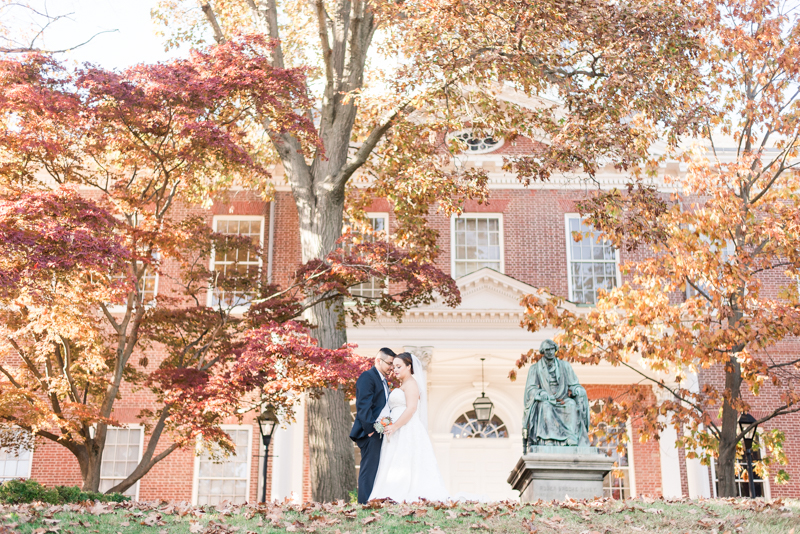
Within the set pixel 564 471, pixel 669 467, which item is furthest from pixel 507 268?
pixel 564 471

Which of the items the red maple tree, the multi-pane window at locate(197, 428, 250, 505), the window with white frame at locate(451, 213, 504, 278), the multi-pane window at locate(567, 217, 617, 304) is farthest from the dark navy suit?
the multi-pane window at locate(567, 217, 617, 304)

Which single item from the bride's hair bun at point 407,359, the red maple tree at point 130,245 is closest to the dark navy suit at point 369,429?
the bride's hair bun at point 407,359

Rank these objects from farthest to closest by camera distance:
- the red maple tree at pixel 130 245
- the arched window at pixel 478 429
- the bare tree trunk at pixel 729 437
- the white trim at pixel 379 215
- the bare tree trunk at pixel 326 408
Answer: the white trim at pixel 379 215, the arched window at pixel 478 429, the bare tree trunk at pixel 729 437, the bare tree trunk at pixel 326 408, the red maple tree at pixel 130 245

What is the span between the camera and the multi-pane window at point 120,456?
20109 mm

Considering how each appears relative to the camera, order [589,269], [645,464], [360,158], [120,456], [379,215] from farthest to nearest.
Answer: [379,215], [589,269], [645,464], [120,456], [360,158]

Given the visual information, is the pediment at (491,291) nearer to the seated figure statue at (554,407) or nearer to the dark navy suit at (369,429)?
the seated figure statue at (554,407)

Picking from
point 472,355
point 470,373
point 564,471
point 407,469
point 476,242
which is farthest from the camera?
point 476,242

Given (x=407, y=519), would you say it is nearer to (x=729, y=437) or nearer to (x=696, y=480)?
(x=729, y=437)

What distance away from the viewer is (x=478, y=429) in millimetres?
21547

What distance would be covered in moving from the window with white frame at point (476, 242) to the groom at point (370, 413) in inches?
499

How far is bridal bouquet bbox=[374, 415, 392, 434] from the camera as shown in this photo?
8.66 meters

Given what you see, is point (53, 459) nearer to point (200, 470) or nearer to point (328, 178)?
point (200, 470)

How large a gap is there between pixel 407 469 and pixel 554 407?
3152 millimetres

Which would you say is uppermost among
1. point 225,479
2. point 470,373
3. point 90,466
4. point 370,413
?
point 470,373
